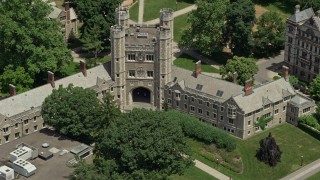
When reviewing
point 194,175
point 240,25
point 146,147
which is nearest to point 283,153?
point 194,175

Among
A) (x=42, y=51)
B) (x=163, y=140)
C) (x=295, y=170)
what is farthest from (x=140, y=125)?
(x=42, y=51)

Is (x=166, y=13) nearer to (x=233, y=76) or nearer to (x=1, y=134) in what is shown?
(x=233, y=76)

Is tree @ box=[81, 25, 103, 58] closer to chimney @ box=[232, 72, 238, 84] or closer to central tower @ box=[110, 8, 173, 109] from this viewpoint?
central tower @ box=[110, 8, 173, 109]

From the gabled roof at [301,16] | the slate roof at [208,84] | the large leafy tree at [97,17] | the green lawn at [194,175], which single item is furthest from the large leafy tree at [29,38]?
the gabled roof at [301,16]

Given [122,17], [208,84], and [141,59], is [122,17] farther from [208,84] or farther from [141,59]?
[208,84]

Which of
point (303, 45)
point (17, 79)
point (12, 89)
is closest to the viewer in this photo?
point (12, 89)

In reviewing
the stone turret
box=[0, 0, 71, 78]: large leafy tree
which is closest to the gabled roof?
the stone turret
